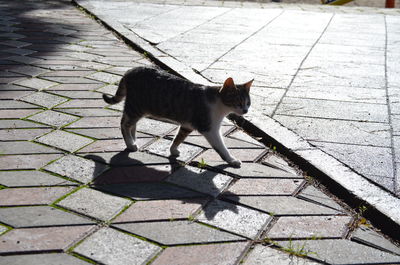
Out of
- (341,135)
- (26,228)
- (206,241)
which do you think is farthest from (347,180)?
(26,228)

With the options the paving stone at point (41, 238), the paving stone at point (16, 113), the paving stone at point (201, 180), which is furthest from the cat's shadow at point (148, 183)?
the paving stone at point (16, 113)

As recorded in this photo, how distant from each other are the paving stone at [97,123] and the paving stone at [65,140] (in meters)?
0.20

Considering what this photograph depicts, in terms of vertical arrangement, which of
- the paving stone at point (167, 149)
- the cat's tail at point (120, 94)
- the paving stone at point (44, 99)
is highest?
the cat's tail at point (120, 94)

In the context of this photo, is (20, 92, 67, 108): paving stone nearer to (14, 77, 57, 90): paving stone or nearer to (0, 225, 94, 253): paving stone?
(14, 77, 57, 90): paving stone

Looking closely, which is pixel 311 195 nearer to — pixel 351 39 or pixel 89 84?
pixel 89 84

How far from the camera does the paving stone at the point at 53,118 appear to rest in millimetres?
4329

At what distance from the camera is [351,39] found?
26.1ft

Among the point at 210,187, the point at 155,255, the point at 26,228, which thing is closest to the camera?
the point at 155,255

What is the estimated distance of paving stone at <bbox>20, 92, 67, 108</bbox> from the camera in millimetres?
4762

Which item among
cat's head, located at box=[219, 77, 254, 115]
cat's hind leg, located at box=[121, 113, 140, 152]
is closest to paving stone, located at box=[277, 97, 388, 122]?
cat's head, located at box=[219, 77, 254, 115]

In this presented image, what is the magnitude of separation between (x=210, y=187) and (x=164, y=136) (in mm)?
967

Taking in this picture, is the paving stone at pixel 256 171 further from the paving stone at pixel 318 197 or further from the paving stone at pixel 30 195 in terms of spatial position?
the paving stone at pixel 30 195

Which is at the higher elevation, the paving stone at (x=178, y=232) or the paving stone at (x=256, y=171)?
the paving stone at (x=178, y=232)

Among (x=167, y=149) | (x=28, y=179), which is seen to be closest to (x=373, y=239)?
(x=167, y=149)
